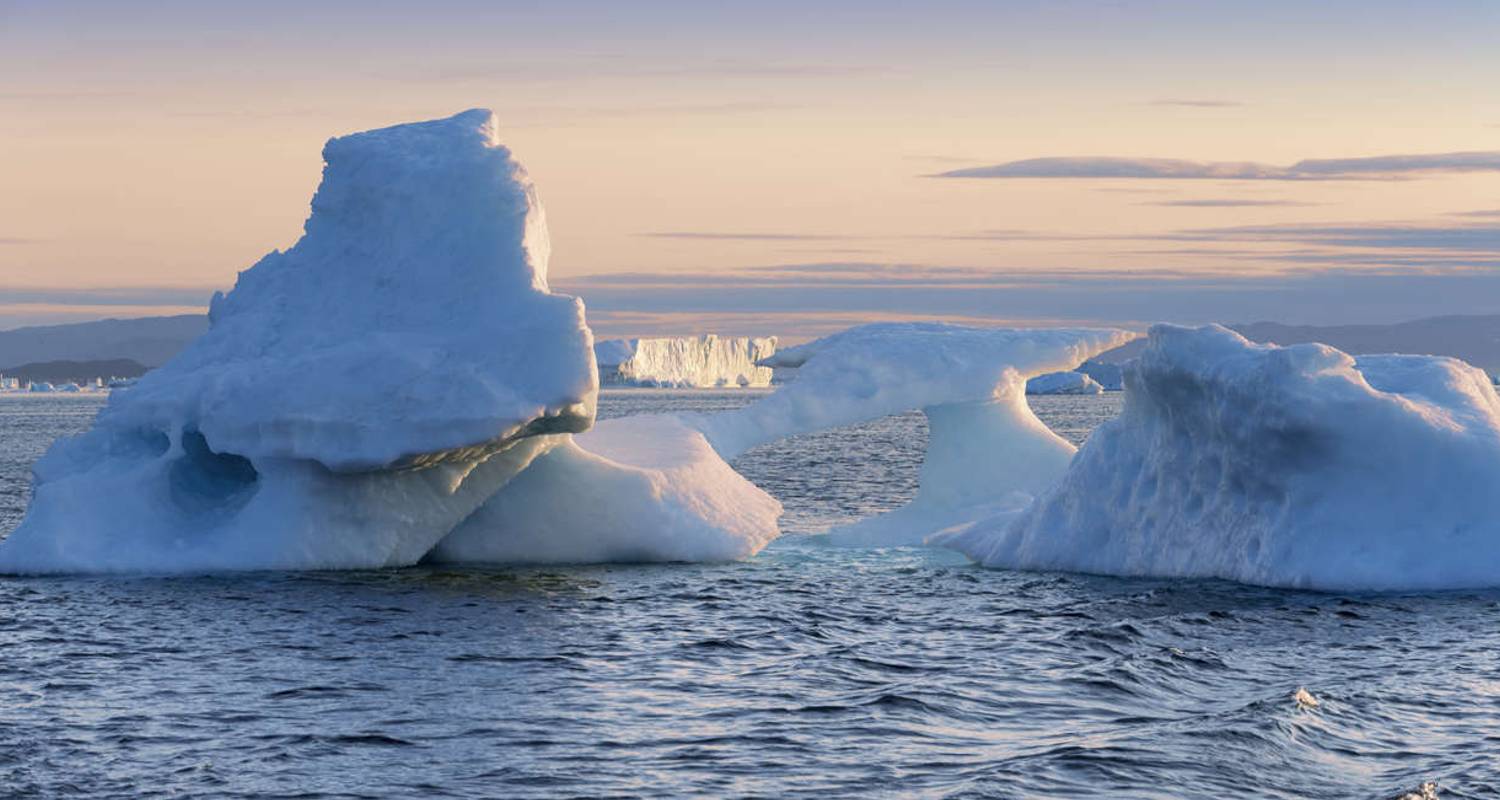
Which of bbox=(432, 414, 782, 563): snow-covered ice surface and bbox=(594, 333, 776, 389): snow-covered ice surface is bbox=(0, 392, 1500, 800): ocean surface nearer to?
bbox=(432, 414, 782, 563): snow-covered ice surface

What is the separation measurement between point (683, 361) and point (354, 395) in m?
149

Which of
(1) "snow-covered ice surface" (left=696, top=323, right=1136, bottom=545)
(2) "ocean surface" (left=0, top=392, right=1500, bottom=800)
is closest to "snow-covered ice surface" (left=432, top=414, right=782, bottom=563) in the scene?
(2) "ocean surface" (left=0, top=392, right=1500, bottom=800)

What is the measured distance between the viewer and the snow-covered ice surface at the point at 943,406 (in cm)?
2989

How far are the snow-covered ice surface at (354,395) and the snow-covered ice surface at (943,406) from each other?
22.0 feet

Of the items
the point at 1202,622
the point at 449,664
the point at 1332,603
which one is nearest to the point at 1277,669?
the point at 1202,622

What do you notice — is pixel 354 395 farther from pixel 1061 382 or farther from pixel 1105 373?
pixel 1105 373

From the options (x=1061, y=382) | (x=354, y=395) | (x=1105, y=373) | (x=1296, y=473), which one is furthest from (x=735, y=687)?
(x=1105, y=373)

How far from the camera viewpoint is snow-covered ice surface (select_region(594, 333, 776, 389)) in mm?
158125

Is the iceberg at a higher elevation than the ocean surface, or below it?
below

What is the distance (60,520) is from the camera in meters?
22.8

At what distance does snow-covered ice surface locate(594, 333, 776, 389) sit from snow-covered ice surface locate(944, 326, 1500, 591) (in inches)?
5216

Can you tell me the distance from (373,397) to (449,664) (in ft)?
19.5

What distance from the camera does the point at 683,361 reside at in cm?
17088

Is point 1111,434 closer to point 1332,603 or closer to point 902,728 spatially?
point 1332,603
